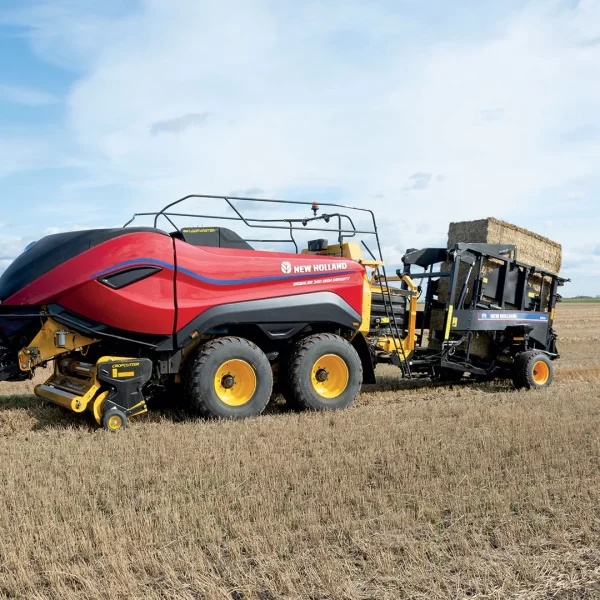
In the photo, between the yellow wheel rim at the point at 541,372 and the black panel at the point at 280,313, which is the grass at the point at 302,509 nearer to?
the black panel at the point at 280,313

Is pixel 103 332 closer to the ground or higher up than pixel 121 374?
higher up

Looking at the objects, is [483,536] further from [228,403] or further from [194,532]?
[228,403]

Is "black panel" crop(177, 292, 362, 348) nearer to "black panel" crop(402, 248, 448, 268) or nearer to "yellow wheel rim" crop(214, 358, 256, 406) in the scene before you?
"yellow wheel rim" crop(214, 358, 256, 406)

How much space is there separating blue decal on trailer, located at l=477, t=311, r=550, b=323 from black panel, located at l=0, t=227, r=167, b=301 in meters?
5.07

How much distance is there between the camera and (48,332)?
21.0ft

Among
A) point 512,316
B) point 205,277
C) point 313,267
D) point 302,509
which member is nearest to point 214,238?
point 205,277

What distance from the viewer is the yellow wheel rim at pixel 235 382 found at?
22.7ft

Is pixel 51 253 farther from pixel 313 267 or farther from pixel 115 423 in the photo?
pixel 313 267

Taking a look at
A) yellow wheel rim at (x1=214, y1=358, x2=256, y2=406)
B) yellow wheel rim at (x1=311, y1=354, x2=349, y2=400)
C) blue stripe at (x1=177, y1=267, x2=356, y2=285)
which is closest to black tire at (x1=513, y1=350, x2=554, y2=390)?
yellow wheel rim at (x1=311, y1=354, x2=349, y2=400)

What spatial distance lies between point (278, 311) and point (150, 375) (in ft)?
5.24

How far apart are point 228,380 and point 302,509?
3.06 m

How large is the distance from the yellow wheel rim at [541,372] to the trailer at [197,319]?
6.98ft

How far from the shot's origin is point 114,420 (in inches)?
248

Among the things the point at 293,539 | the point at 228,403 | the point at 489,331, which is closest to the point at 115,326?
the point at 228,403
